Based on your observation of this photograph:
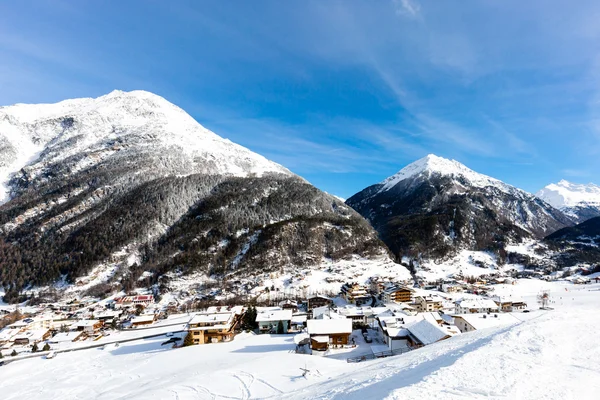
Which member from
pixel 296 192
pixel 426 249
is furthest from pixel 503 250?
pixel 296 192

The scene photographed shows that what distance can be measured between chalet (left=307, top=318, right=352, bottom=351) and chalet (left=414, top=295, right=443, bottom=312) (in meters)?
31.4

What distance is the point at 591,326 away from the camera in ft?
51.3

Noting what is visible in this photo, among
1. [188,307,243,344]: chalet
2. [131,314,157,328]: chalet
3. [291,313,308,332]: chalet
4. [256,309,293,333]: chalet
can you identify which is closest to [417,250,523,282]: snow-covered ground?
[291,313,308,332]: chalet

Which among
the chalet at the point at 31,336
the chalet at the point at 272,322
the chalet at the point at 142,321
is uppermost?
the chalet at the point at 272,322

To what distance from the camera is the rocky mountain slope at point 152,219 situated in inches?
4338

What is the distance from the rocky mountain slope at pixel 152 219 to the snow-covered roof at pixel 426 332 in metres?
79.0

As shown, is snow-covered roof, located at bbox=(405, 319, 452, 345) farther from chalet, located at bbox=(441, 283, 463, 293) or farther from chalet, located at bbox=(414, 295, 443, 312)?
chalet, located at bbox=(441, 283, 463, 293)

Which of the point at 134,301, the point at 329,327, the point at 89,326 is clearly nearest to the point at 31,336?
the point at 89,326

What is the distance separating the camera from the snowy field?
9500mm

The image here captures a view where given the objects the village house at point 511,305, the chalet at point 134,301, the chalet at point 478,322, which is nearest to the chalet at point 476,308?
the village house at point 511,305

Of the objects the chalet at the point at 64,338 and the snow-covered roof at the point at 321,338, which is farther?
the chalet at the point at 64,338

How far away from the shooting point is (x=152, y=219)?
133375 millimetres

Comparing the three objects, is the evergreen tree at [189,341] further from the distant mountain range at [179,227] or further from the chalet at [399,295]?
the distant mountain range at [179,227]

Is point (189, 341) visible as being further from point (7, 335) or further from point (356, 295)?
point (356, 295)
